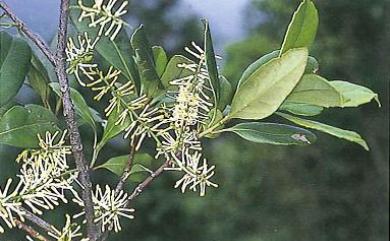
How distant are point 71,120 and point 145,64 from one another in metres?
0.05

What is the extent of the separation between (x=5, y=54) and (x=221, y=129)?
0.50 feet

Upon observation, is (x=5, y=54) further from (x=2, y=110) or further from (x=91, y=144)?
(x=91, y=144)

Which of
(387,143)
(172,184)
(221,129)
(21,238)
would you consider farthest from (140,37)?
(387,143)

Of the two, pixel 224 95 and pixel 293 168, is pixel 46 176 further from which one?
pixel 293 168

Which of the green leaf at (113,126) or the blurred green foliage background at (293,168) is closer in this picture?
the green leaf at (113,126)

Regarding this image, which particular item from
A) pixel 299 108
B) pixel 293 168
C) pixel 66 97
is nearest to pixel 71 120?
pixel 66 97

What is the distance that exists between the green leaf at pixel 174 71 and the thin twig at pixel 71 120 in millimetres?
70

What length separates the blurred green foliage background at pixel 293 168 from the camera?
2.25 feet

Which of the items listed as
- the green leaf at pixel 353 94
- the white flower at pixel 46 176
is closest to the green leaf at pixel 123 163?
the white flower at pixel 46 176

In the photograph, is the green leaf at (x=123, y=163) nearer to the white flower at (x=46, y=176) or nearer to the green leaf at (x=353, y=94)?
the white flower at (x=46, y=176)

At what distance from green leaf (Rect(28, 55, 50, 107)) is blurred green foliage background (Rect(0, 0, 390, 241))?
0.80ft

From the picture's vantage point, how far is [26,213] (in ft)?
1.02

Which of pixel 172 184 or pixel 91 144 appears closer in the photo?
pixel 91 144

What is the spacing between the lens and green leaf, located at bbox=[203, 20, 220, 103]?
293mm
